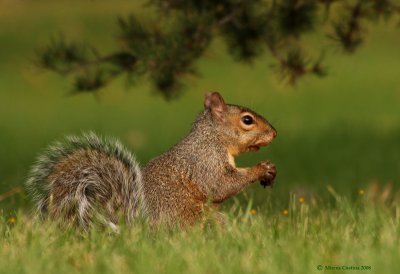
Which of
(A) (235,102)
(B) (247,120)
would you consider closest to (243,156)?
(A) (235,102)

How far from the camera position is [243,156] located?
40.3 ft

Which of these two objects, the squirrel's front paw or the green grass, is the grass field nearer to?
the green grass

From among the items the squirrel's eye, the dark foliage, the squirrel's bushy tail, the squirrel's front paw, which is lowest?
the squirrel's bushy tail

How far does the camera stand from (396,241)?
4.94 m

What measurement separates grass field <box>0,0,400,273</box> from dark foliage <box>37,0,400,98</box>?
0.57 ft

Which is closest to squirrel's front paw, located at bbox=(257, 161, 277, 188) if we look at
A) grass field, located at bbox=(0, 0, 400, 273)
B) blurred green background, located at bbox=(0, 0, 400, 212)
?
grass field, located at bbox=(0, 0, 400, 273)

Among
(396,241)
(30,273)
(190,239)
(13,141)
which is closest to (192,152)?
(190,239)

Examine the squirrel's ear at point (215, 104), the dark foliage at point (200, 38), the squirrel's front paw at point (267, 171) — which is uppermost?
the dark foliage at point (200, 38)

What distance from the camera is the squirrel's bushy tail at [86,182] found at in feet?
17.9

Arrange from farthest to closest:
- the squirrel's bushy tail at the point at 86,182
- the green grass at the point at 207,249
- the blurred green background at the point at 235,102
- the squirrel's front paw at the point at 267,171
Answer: the blurred green background at the point at 235,102 → the squirrel's front paw at the point at 267,171 → the squirrel's bushy tail at the point at 86,182 → the green grass at the point at 207,249

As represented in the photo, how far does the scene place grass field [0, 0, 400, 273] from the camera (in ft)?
15.1

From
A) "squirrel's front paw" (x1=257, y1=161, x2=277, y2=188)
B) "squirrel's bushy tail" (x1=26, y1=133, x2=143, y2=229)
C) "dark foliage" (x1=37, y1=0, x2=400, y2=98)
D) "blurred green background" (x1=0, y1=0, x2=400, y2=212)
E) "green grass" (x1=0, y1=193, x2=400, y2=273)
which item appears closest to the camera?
"green grass" (x1=0, y1=193, x2=400, y2=273)
